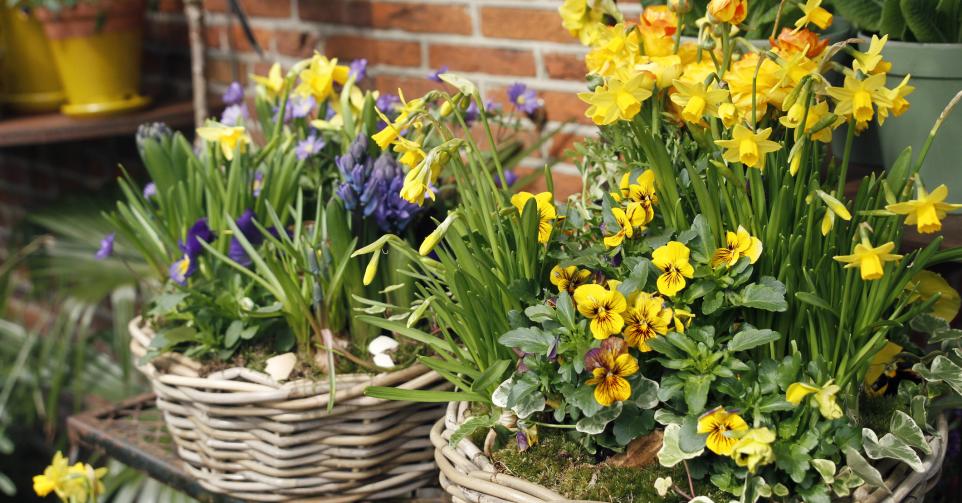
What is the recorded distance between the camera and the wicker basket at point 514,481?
84cm

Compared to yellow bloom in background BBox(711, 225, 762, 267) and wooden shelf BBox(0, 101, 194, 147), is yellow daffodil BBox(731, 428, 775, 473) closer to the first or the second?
yellow bloom in background BBox(711, 225, 762, 267)

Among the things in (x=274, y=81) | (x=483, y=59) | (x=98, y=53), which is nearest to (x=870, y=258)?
(x=274, y=81)

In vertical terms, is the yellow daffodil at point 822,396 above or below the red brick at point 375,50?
below

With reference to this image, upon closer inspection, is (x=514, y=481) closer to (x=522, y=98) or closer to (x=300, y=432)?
(x=300, y=432)

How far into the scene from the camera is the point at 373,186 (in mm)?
1120

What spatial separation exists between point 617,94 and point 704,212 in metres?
0.13

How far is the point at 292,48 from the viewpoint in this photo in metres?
1.98

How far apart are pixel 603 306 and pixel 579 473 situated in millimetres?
161

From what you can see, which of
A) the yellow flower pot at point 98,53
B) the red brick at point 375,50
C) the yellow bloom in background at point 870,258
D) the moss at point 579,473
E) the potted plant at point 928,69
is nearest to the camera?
the yellow bloom in background at point 870,258

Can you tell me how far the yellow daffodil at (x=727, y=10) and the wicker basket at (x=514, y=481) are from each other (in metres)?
0.41

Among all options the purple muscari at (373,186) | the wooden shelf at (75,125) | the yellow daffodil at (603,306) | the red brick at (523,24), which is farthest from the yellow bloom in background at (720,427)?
the wooden shelf at (75,125)

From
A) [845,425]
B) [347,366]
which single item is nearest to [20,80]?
[347,366]

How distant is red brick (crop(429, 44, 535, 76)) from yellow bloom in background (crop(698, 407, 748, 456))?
3.11 feet

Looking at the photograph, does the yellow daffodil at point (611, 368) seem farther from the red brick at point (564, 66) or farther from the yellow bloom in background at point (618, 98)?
the red brick at point (564, 66)
